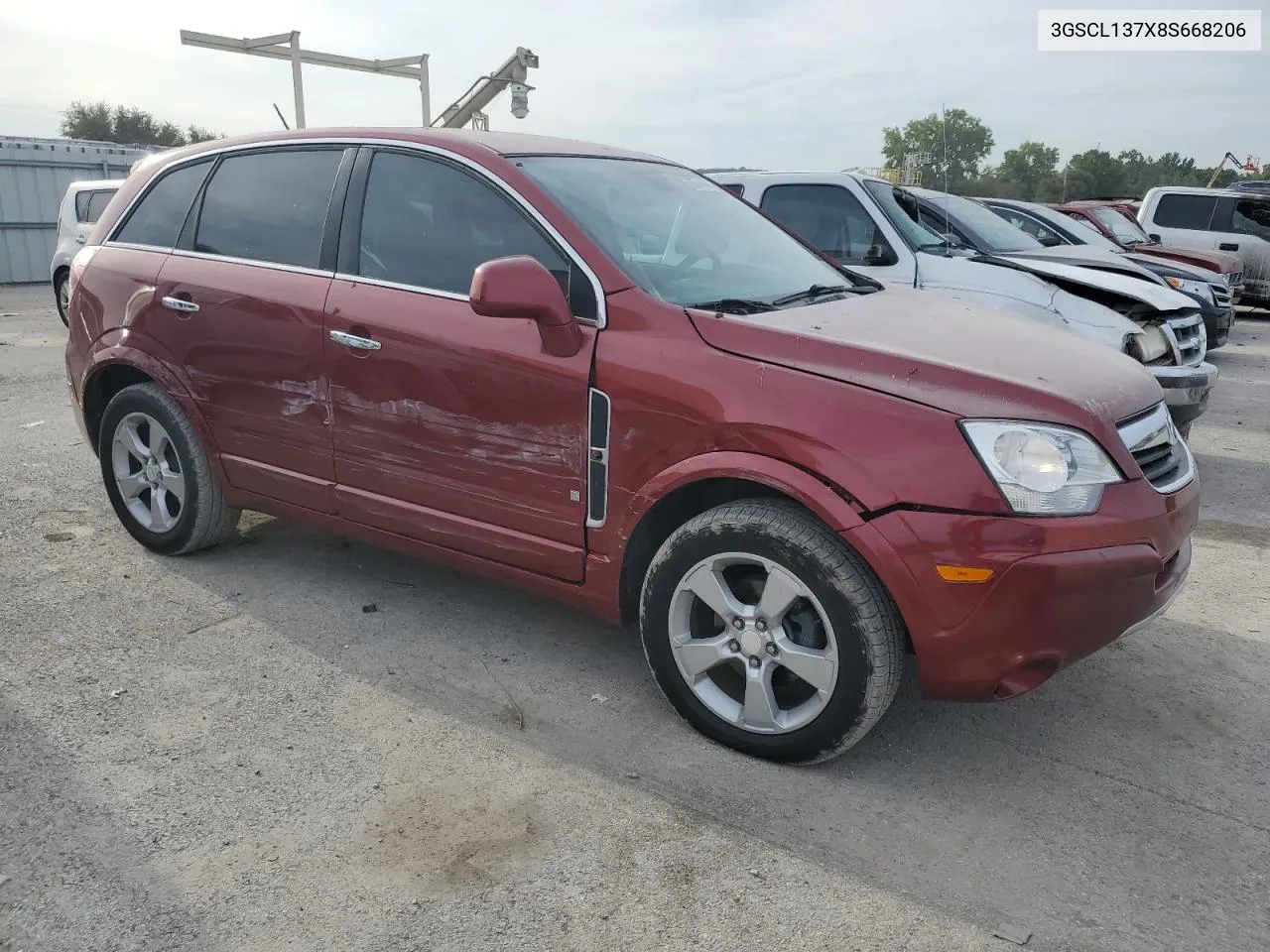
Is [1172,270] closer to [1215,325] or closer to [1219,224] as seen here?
[1215,325]

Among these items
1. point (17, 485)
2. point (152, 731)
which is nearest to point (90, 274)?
point (17, 485)

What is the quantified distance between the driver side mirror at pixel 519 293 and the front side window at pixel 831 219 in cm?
407

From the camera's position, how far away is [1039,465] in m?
2.52

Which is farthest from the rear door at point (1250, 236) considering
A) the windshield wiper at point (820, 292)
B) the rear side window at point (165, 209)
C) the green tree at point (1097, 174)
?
the green tree at point (1097, 174)

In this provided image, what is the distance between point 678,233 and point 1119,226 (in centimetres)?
1257

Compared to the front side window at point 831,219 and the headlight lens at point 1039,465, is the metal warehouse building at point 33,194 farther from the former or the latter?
the headlight lens at point 1039,465

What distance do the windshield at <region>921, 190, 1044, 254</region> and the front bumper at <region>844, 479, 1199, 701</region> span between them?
5457 millimetres

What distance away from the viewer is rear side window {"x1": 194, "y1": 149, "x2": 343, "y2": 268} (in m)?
3.78

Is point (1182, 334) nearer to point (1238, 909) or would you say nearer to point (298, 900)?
point (1238, 909)

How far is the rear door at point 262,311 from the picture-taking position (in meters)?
3.70

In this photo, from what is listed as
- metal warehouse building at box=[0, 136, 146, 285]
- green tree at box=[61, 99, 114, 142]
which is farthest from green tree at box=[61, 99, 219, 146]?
metal warehouse building at box=[0, 136, 146, 285]

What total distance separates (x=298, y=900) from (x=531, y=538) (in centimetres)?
130

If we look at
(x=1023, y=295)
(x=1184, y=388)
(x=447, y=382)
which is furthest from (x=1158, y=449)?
(x=1023, y=295)

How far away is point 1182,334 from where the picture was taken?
6.43 m
